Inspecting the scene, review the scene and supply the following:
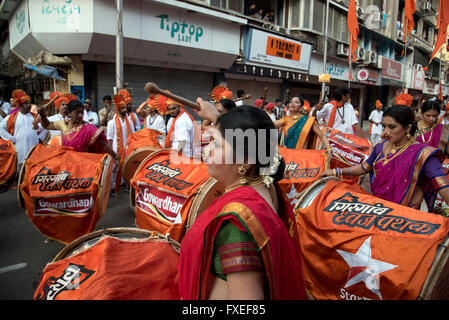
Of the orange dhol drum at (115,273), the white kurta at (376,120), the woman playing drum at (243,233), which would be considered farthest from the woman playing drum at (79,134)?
the white kurta at (376,120)

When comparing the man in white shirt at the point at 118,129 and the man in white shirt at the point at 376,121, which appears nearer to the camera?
the man in white shirt at the point at 118,129

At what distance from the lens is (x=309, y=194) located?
2.81 m

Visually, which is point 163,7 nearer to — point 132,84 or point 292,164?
point 132,84

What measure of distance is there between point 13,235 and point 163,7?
9.89 m

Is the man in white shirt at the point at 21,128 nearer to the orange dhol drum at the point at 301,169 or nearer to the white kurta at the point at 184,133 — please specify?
the white kurta at the point at 184,133

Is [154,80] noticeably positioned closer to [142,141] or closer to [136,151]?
[142,141]

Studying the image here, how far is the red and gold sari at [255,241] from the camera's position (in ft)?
3.85

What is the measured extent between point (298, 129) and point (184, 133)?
1818 millimetres

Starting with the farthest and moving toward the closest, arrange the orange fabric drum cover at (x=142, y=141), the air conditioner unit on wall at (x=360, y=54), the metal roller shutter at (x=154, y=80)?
the air conditioner unit on wall at (x=360, y=54) < the metal roller shutter at (x=154, y=80) < the orange fabric drum cover at (x=142, y=141)

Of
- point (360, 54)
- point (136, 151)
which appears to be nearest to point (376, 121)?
point (136, 151)

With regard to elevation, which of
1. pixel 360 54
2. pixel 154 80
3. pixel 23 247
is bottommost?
pixel 23 247

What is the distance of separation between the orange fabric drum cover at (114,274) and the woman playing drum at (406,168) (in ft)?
6.48

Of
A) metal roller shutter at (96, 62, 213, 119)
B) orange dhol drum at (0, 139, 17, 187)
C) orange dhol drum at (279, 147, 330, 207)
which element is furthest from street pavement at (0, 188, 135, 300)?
metal roller shutter at (96, 62, 213, 119)
